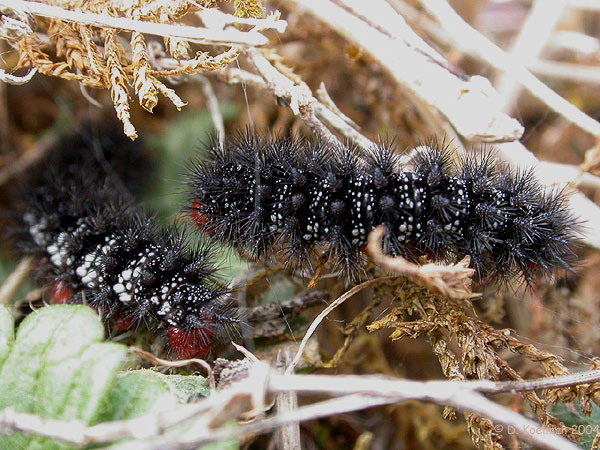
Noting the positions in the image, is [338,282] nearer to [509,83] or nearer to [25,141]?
[509,83]

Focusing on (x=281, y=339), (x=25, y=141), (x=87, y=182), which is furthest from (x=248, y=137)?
(x=25, y=141)

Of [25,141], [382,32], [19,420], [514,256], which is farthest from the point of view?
[25,141]

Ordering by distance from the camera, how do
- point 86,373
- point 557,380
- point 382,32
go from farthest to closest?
point 382,32 → point 557,380 → point 86,373

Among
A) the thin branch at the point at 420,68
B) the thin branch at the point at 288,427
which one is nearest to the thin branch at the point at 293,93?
the thin branch at the point at 420,68

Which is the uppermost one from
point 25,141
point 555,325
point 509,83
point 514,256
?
point 509,83

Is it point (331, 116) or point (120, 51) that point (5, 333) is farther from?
point (331, 116)

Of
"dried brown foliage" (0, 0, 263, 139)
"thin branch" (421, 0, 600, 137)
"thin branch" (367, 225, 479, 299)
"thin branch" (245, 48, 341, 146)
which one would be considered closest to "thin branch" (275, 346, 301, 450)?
"thin branch" (367, 225, 479, 299)

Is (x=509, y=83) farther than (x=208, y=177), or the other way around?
(x=509, y=83)

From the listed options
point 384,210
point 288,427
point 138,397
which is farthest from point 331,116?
point 138,397

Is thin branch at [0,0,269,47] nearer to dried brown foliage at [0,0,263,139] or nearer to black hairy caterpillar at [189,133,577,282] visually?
dried brown foliage at [0,0,263,139]
